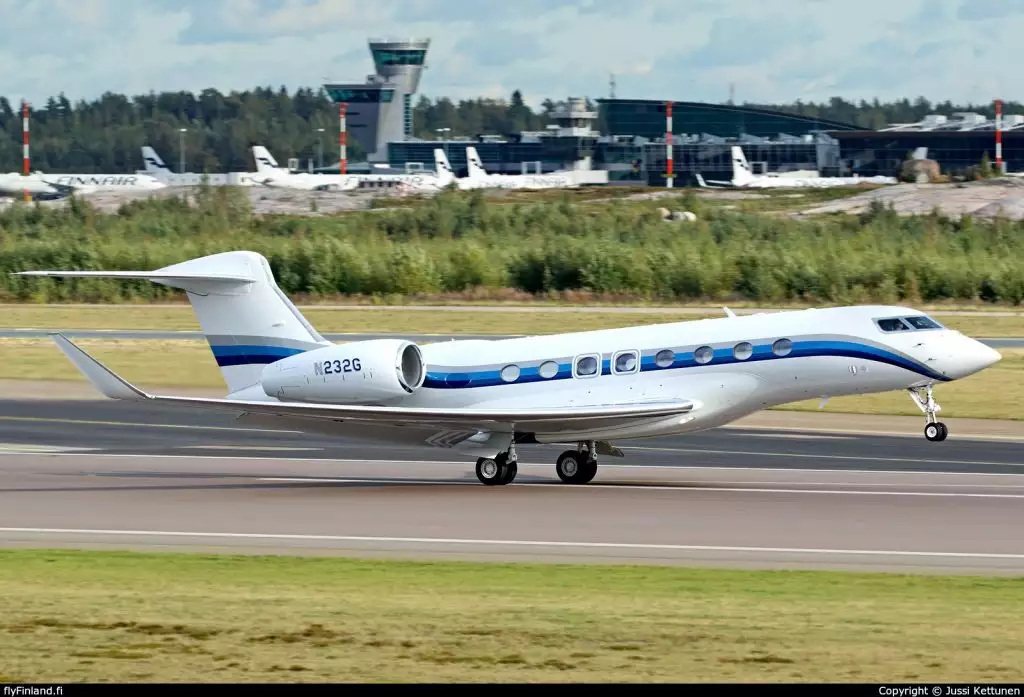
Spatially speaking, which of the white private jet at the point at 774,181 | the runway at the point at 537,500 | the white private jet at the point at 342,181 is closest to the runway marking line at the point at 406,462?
the runway at the point at 537,500

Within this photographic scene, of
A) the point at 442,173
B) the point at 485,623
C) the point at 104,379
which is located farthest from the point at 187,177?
the point at 485,623

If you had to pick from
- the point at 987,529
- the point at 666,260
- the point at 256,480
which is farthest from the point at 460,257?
the point at 987,529

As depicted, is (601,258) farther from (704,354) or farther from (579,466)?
(704,354)

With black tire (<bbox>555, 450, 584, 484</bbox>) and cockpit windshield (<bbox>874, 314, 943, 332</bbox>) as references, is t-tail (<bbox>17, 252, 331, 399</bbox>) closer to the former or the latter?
black tire (<bbox>555, 450, 584, 484</bbox>)

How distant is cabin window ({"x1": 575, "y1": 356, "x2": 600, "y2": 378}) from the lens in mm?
24734

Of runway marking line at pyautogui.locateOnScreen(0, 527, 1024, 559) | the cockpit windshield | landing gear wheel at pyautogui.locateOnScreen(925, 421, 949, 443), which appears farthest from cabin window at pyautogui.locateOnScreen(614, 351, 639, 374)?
runway marking line at pyautogui.locateOnScreen(0, 527, 1024, 559)

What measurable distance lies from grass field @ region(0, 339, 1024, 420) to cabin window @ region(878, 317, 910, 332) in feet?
40.3

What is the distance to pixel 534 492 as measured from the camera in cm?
2400

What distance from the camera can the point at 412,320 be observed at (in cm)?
5831

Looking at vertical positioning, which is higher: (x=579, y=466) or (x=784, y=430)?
(x=579, y=466)

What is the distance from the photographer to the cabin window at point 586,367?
24.7 meters

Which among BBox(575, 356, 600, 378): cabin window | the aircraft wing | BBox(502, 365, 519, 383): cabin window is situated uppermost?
BBox(575, 356, 600, 378): cabin window

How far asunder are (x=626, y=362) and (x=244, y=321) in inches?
238

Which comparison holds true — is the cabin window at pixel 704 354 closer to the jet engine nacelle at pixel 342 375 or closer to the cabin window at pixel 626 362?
the cabin window at pixel 626 362
